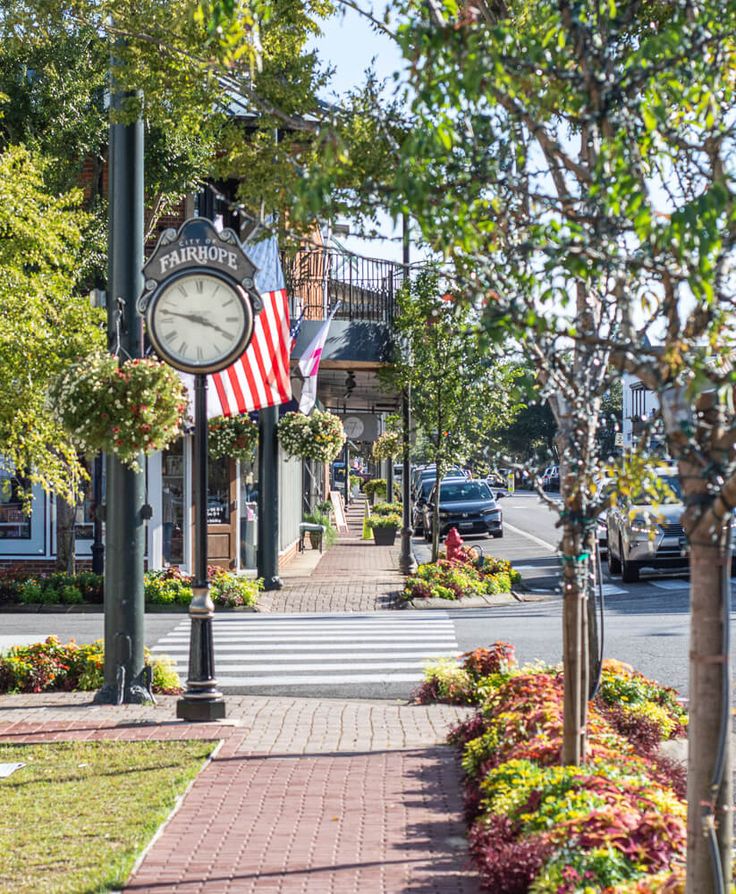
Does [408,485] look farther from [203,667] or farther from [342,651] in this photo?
[203,667]

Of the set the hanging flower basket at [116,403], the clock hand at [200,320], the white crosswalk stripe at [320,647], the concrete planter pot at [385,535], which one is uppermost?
the clock hand at [200,320]

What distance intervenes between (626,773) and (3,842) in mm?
3307

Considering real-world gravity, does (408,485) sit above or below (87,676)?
above

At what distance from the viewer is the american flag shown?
777 inches

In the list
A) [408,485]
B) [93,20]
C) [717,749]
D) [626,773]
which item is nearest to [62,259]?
[93,20]

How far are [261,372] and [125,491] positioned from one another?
8.88m

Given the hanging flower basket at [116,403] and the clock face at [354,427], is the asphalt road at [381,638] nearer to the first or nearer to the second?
the hanging flower basket at [116,403]

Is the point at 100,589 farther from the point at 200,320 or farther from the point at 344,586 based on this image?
the point at 200,320

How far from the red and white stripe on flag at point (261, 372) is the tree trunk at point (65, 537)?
3.42 meters

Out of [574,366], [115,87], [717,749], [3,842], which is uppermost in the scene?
Result: [115,87]

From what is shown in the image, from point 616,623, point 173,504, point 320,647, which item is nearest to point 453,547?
point 173,504

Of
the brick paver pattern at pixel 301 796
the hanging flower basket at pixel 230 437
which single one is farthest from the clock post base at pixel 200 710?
the hanging flower basket at pixel 230 437

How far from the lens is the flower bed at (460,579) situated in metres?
21.4

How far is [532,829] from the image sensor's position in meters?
5.93
